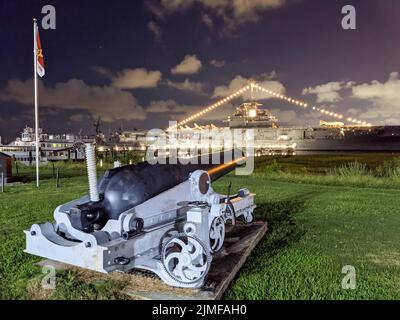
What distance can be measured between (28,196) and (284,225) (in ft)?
22.3

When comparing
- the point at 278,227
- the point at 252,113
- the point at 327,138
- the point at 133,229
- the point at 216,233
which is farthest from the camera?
the point at 252,113

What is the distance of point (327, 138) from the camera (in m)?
77.6

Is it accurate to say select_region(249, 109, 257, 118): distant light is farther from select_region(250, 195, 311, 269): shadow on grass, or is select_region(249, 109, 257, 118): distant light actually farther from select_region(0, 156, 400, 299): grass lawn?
select_region(0, 156, 400, 299): grass lawn

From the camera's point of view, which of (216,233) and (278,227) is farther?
(278,227)

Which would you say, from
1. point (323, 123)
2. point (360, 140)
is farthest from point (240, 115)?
point (360, 140)

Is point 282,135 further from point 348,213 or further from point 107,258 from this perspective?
point 107,258

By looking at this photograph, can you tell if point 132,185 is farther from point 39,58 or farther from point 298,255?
point 39,58

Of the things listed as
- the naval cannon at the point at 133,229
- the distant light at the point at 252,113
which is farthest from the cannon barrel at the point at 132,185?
the distant light at the point at 252,113

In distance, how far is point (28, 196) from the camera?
31.9 feet

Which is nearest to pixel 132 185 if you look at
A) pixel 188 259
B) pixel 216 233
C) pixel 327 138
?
pixel 188 259

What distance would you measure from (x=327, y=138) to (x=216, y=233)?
7839 centimetres

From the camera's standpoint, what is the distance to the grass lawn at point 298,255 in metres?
3.29

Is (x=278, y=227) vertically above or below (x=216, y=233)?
below

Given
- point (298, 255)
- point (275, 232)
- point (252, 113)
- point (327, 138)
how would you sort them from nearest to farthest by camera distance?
1. point (298, 255)
2. point (275, 232)
3. point (327, 138)
4. point (252, 113)
